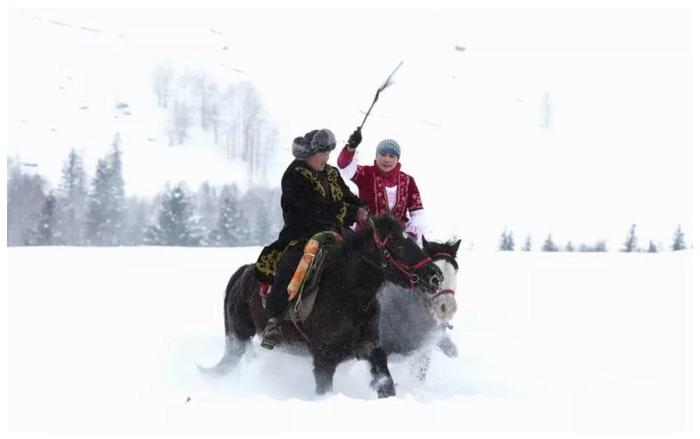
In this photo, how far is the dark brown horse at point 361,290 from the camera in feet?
22.7

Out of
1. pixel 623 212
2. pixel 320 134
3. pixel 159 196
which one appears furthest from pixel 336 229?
pixel 159 196

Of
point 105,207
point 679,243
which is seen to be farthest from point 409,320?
point 105,207

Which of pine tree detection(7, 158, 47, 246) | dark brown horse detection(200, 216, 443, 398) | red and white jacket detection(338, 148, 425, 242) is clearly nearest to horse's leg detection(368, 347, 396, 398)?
dark brown horse detection(200, 216, 443, 398)

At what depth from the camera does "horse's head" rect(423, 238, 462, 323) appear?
712 cm

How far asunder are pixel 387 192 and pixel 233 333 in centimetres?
231

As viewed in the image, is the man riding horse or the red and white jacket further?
the red and white jacket

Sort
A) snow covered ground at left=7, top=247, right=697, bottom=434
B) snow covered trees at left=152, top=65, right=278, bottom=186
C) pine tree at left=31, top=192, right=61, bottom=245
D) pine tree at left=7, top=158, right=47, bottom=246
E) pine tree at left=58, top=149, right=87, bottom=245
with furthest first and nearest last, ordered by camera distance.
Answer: snow covered trees at left=152, top=65, right=278, bottom=186 → pine tree at left=58, top=149, right=87, bottom=245 → pine tree at left=7, top=158, right=47, bottom=246 → pine tree at left=31, top=192, right=61, bottom=245 → snow covered ground at left=7, top=247, right=697, bottom=434

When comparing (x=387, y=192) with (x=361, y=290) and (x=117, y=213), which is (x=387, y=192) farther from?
(x=117, y=213)

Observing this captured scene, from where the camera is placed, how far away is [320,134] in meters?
7.36

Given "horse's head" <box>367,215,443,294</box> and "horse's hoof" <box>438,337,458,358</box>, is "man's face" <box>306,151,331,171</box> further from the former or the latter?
"horse's hoof" <box>438,337,458,358</box>

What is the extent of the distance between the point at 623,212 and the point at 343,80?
3827 centimetres

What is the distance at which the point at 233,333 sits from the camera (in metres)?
8.72

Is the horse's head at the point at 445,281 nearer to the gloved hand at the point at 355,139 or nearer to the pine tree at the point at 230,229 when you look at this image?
the gloved hand at the point at 355,139

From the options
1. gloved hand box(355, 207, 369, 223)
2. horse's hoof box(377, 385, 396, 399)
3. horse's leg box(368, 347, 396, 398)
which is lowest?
horse's hoof box(377, 385, 396, 399)
